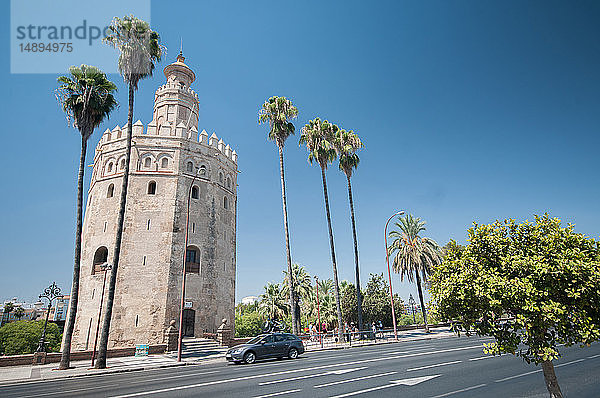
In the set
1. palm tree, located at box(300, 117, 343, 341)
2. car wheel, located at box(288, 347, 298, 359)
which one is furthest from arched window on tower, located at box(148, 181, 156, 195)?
car wheel, located at box(288, 347, 298, 359)

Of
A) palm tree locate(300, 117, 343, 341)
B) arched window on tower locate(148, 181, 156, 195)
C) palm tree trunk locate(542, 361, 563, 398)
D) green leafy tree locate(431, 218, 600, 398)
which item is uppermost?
palm tree locate(300, 117, 343, 341)

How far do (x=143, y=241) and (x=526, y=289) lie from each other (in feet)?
103

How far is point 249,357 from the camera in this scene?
1827 cm

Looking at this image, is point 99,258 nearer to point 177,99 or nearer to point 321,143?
point 177,99

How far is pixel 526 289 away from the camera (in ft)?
19.1

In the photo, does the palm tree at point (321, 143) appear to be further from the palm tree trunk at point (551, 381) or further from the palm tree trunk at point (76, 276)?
the palm tree trunk at point (551, 381)

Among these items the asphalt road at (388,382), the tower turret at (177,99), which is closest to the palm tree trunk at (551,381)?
the asphalt road at (388,382)

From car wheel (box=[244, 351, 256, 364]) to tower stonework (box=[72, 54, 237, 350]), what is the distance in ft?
37.3

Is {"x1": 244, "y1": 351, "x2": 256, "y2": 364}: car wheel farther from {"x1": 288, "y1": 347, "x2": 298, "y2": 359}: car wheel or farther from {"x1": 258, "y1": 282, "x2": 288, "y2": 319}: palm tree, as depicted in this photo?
{"x1": 258, "y1": 282, "x2": 288, "y2": 319}: palm tree

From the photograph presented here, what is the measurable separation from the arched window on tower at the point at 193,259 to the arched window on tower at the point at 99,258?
7.57m

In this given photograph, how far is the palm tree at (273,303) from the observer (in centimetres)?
4841

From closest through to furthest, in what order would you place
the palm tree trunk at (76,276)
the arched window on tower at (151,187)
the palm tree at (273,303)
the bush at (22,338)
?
the palm tree trunk at (76,276) → the arched window on tower at (151,187) → the bush at (22,338) → the palm tree at (273,303)

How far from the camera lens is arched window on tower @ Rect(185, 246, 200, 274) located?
32062 millimetres

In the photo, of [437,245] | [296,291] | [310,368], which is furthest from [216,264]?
[437,245]
